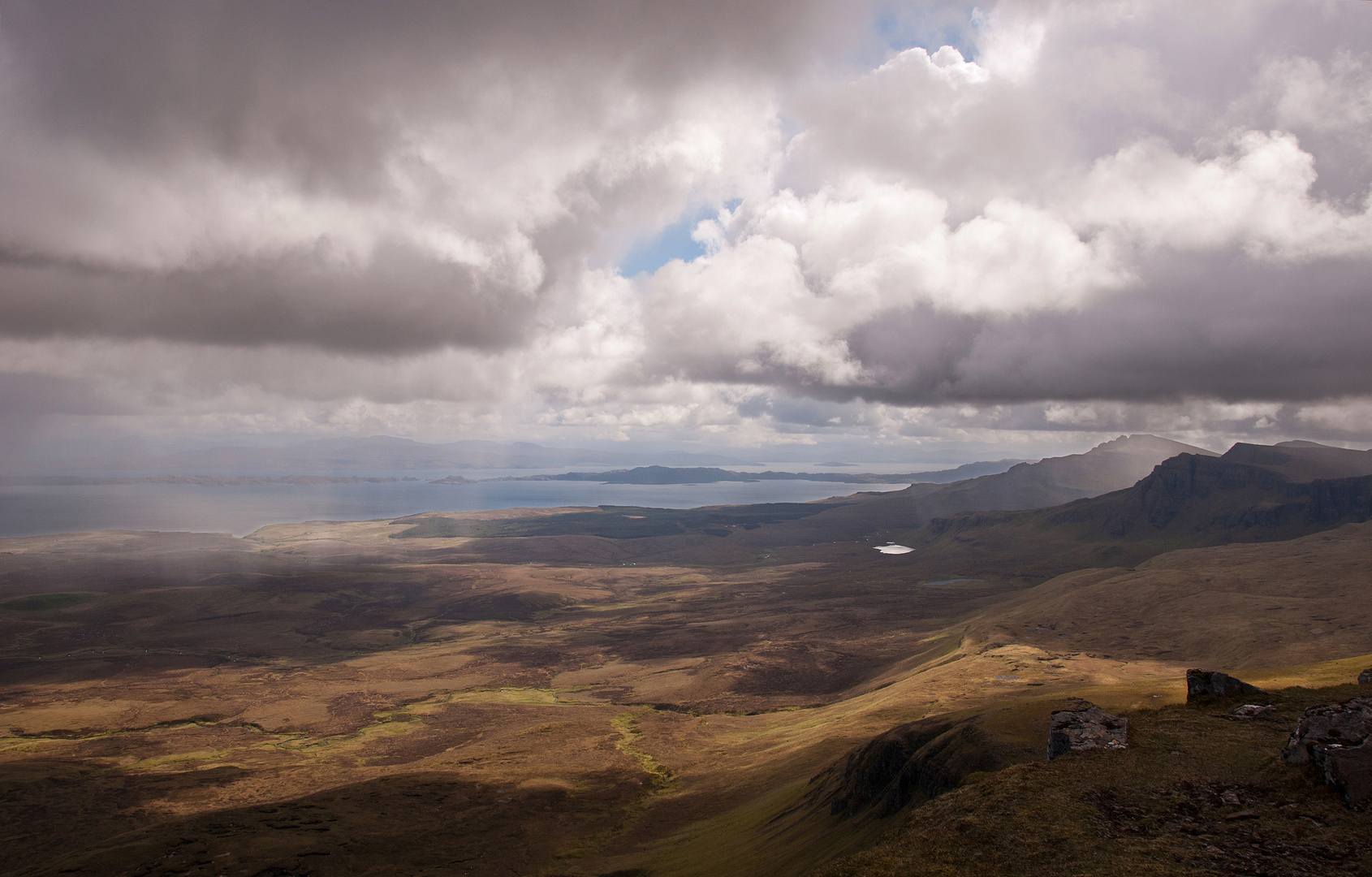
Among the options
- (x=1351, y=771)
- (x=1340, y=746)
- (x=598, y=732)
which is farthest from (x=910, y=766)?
(x=598, y=732)

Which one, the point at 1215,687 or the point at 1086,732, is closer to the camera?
the point at 1086,732

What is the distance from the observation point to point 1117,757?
37000 mm

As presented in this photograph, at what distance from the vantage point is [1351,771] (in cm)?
2744

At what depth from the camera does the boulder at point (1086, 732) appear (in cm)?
3944

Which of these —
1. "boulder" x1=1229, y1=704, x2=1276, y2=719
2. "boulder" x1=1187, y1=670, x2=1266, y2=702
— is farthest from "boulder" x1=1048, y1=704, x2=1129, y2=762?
"boulder" x1=1187, y1=670, x2=1266, y2=702

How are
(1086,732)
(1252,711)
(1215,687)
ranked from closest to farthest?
(1252,711) → (1086,732) → (1215,687)

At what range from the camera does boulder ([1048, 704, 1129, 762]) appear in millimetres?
39438

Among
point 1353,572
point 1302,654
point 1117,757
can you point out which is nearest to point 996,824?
point 1117,757

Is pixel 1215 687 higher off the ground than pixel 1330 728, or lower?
lower

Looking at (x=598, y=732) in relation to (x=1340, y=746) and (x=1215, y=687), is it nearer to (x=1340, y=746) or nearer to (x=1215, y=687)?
(x=1215, y=687)

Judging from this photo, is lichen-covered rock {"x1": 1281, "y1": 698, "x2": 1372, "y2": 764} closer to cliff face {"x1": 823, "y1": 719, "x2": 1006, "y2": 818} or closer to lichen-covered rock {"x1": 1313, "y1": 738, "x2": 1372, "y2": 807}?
lichen-covered rock {"x1": 1313, "y1": 738, "x2": 1372, "y2": 807}

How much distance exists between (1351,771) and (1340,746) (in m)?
1.10

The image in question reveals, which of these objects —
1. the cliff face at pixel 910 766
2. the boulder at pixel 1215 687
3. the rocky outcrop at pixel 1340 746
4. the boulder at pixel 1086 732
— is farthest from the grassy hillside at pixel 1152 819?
the cliff face at pixel 910 766

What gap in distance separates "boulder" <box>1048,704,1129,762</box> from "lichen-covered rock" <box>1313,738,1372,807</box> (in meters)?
11.0
